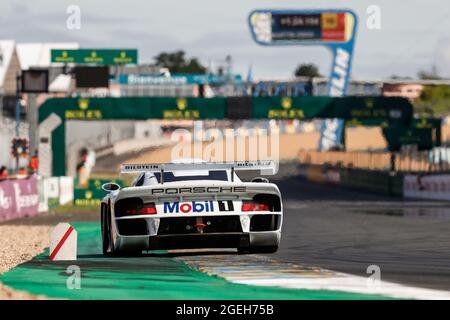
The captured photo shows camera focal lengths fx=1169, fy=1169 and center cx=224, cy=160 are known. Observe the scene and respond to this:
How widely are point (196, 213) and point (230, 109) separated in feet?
107

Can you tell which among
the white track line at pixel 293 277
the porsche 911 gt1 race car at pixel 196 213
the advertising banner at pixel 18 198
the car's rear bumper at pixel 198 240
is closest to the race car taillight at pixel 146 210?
the porsche 911 gt1 race car at pixel 196 213

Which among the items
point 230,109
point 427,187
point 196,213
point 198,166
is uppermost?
point 198,166

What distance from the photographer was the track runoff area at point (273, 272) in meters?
10.5

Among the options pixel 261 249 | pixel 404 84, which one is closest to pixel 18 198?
pixel 261 249

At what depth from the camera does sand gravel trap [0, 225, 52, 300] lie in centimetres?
1053

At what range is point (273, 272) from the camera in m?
12.7

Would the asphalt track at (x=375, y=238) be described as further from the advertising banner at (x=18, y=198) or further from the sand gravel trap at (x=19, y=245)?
the advertising banner at (x=18, y=198)

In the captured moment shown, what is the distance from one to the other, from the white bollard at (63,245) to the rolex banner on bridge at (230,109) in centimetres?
3039

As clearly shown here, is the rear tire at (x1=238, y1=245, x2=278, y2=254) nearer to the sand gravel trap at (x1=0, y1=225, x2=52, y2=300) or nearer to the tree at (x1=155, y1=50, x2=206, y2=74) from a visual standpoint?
the sand gravel trap at (x1=0, y1=225, x2=52, y2=300)

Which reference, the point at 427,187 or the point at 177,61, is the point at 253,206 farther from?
the point at 177,61

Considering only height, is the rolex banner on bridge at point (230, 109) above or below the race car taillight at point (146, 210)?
below

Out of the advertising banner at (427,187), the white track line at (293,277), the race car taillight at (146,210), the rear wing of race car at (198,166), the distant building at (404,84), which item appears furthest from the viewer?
the distant building at (404,84)

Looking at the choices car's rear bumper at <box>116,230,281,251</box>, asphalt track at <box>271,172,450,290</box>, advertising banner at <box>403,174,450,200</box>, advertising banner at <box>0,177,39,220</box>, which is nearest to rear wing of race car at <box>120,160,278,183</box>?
car's rear bumper at <box>116,230,281,251</box>
